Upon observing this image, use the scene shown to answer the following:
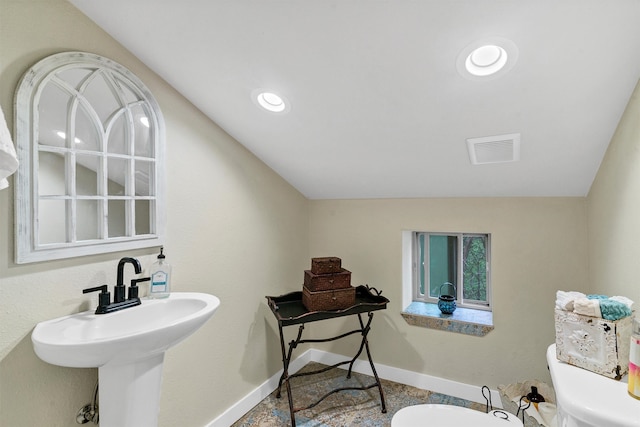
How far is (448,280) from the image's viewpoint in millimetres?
2592

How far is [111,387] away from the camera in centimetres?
125

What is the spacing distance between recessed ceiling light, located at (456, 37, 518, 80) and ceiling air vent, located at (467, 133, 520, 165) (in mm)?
417

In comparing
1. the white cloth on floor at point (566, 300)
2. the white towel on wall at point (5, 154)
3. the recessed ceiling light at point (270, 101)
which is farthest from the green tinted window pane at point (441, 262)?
the white towel on wall at point (5, 154)

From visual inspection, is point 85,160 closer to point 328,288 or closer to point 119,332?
point 119,332

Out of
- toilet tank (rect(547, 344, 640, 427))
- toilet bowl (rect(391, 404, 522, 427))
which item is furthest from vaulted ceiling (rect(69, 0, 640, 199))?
toilet bowl (rect(391, 404, 522, 427))

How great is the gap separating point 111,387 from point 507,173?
221 centimetres

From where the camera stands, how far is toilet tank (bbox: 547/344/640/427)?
3.10ft

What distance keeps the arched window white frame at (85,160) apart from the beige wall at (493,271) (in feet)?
A: 5.19

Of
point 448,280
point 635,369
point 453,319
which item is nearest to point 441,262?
point 448,280

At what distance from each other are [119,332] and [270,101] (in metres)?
1.28

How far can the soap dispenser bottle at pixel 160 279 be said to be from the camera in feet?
5.07

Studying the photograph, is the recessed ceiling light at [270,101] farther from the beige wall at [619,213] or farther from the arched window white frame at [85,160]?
the beige wall at [619,213]

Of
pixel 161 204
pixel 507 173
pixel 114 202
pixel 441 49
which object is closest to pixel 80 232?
pixel 114 202

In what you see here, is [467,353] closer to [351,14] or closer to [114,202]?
[351,14]
